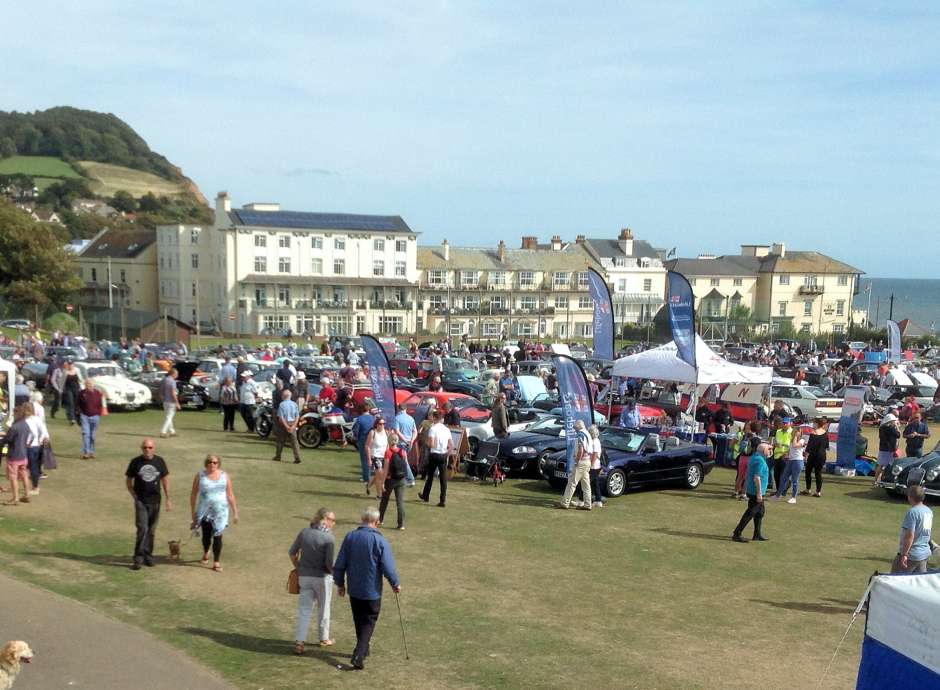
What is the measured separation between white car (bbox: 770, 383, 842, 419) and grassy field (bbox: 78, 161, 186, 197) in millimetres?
151698

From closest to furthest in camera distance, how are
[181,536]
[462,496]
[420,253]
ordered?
[181,536], [462,496], [420,253]

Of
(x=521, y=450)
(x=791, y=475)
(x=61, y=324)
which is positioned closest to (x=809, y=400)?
(x=791, y=475)

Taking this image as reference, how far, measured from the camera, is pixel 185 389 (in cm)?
2558

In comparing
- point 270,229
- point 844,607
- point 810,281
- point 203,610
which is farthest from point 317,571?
point 810,281

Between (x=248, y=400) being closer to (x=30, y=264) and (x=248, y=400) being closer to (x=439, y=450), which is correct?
(x=439, y=450)

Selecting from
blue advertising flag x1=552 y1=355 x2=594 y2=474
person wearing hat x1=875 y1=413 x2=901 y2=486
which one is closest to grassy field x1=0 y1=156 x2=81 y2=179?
blue advertising flag x1=552 y1=355 x2=594 y2=474

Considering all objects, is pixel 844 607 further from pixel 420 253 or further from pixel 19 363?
pixel 420 253

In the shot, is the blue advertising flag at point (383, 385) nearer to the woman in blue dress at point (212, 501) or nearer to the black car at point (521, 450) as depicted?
the black car at point (521, 450)

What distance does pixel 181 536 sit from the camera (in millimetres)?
12258

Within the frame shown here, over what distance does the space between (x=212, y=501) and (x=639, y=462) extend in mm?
8934

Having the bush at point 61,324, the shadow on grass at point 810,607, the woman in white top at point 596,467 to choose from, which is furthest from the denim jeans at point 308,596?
the bush at point 61,324

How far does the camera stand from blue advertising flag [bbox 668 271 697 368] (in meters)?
22.1

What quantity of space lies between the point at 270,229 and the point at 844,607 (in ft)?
226

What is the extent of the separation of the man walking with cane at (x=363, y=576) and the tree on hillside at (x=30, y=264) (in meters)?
62.7
